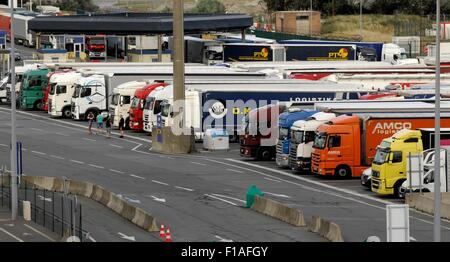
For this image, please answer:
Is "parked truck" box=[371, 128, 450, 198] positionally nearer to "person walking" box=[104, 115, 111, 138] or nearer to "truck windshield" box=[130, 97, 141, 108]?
"person walking" box=[104, 115, 111, 138]

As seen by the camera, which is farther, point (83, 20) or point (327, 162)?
point (83, 20)

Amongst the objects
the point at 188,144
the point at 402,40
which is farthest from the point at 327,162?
the point at 402,40

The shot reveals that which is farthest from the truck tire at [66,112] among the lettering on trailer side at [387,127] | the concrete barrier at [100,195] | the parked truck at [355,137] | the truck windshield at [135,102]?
the lettering on trailer side at [387,127]

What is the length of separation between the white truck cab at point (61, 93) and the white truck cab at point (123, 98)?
6.54 meters

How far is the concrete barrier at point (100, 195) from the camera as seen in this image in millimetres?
44044

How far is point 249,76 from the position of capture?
89.5m

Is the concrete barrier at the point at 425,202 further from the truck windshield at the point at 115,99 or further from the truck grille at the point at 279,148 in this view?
the truck windshield at the point at 115,99

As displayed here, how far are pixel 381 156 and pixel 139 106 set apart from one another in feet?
99.5

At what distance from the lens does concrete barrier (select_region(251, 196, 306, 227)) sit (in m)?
44.6

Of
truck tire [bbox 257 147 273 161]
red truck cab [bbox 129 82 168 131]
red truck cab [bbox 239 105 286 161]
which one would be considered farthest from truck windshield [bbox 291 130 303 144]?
red truck cab [bbox 129 82 168 131]

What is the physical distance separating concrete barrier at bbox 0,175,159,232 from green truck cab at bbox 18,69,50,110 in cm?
4002

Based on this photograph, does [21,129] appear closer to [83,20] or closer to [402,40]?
[83,20]

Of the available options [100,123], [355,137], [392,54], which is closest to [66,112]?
[100,123]
